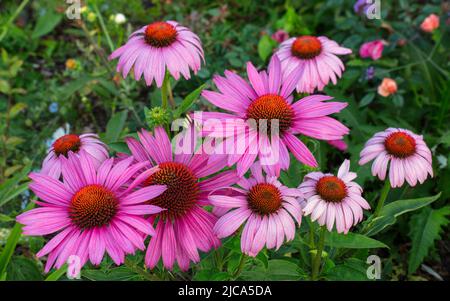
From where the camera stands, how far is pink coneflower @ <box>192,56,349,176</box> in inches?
37.9

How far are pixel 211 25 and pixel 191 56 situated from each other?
4.59 feet

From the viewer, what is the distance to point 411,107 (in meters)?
2.23

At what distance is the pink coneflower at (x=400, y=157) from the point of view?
1219mm

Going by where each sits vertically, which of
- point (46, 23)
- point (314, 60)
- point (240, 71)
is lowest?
point (314, 60)

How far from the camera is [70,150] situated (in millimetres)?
1198

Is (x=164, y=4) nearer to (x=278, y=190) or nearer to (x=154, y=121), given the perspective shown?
(x=154, y=121)

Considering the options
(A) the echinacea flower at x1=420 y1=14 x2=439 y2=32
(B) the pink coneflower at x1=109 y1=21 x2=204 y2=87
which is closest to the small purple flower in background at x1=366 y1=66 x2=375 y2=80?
(A) the echinacea flower at x1=420 y1=14 x2=439 y2=32

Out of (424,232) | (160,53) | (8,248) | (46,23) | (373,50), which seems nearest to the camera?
(160,53)

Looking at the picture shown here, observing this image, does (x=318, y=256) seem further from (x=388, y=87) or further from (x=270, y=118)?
(x=388, y=87)

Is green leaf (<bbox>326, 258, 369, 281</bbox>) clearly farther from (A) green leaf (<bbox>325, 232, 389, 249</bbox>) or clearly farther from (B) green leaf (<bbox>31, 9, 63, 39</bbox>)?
(B) green leaf (<bbox>31, 9, 63, 39</bbox>)

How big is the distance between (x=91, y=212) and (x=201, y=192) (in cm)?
24

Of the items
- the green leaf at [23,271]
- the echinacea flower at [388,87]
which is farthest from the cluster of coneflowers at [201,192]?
the echinacea flower at [388,87]

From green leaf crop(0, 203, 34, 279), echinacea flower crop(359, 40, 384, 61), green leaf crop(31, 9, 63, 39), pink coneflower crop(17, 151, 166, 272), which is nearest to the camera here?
pink coneflower crop(17, 151, 166, 272)

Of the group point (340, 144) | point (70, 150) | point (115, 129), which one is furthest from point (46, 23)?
point (70, 150)
